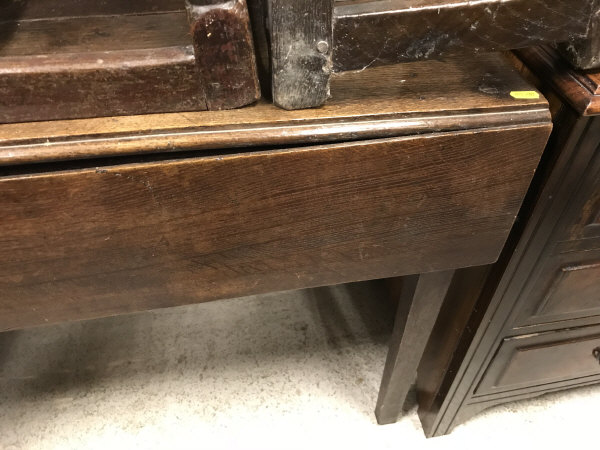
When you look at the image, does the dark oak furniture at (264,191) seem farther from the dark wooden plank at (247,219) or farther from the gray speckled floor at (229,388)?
the gray speckled floor at (229,388)

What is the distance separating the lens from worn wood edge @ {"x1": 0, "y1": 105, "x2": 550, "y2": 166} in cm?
51

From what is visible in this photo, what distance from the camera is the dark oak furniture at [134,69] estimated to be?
505 mm

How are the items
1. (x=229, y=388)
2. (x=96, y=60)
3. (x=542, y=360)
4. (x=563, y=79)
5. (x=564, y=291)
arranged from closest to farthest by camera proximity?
Result: 1. (x=96, y=60)
2. (x=563, y=79)
3. (x=564, y=291)
4. (x=542, y=360)
5. (x=229, y=388)

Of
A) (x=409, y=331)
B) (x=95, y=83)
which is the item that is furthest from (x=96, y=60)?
(x=409, y=331)

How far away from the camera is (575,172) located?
66 cm

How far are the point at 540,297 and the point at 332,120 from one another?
521 millimetres

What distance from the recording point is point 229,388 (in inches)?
48.3

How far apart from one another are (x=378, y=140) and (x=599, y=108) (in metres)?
0.27

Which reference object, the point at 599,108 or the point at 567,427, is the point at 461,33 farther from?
the point at 567,427

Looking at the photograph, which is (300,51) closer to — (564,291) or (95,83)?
(95,83)

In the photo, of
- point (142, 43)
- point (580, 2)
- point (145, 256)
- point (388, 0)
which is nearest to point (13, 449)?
point (145, 256)

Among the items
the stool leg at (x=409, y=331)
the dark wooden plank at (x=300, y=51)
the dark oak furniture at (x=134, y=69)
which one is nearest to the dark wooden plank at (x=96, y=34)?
the dark oak furniture at (x=134, y=69)

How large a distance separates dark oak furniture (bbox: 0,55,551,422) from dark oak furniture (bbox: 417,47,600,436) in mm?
53

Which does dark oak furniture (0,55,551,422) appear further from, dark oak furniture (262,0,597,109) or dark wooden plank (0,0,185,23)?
dark wooden plank (0,0,185,23)
